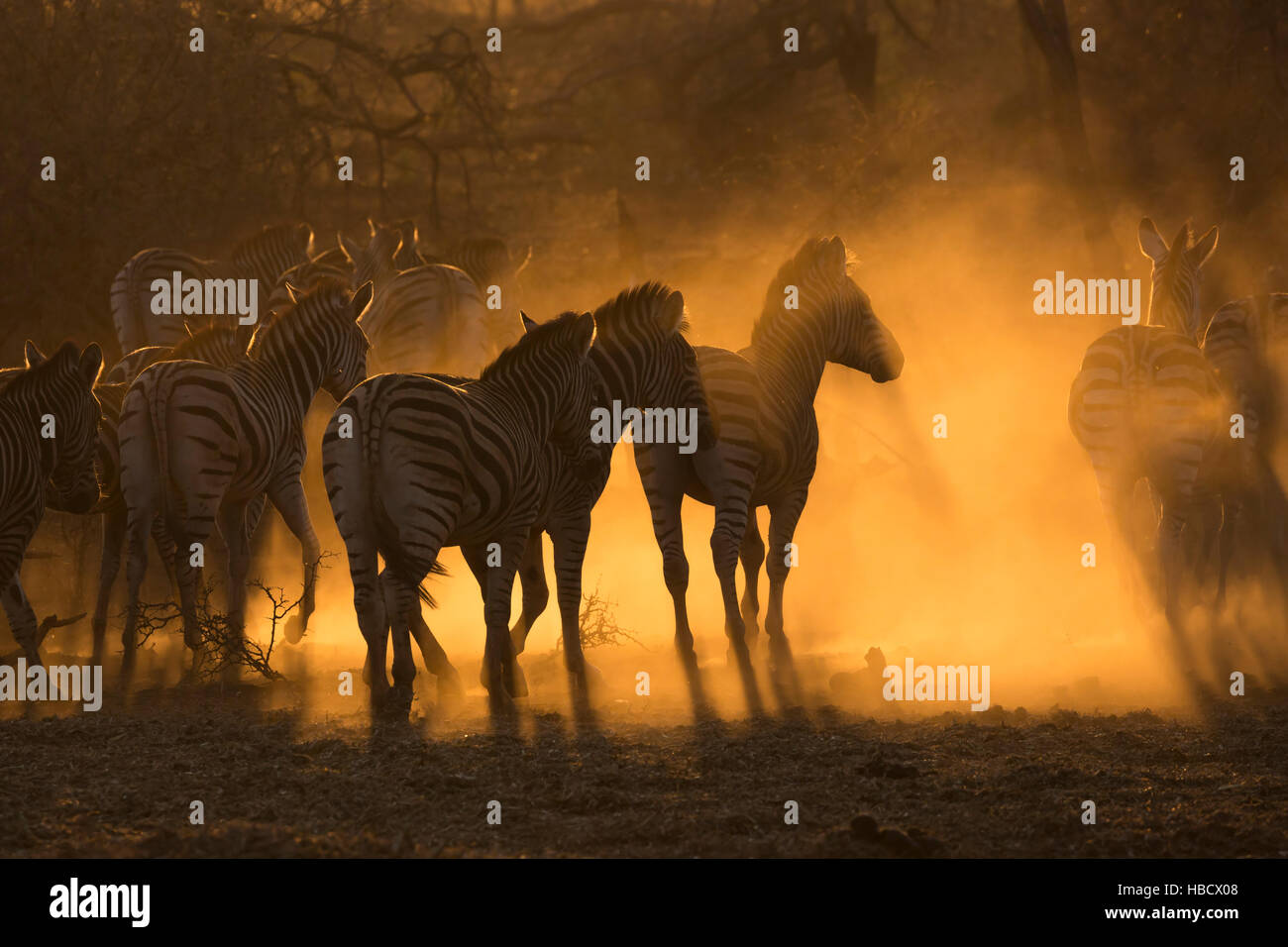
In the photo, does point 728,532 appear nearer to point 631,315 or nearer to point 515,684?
point 631,315

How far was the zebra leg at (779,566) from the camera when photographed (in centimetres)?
948

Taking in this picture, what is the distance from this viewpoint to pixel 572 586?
845 centimetres

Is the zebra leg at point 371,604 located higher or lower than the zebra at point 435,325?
lower

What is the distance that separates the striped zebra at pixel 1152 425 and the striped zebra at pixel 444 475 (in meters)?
4.06

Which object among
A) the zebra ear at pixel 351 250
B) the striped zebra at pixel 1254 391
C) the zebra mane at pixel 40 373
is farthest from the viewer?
the zebra ear at pixel 351 250

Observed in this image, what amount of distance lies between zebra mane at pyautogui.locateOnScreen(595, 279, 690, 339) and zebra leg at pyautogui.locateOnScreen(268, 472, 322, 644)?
2.49 meters

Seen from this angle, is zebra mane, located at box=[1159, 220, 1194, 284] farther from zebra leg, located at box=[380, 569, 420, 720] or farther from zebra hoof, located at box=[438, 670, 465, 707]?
zebra leg, located at box=[380, 569, 420, 720]

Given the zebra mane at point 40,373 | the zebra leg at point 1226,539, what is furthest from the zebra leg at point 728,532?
the zebra leg at point 1226,539

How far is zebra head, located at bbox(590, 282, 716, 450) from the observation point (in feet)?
Result: 28.8

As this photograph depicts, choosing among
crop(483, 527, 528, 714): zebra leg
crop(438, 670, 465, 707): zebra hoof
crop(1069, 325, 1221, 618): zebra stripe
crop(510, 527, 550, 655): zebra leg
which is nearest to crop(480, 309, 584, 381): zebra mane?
crop(483, 527, 528, 714): zebra leg

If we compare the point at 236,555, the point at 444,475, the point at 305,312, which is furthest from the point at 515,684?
the point at 305,312

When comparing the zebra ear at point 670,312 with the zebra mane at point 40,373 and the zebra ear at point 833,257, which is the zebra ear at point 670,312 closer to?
the zebra ear at point 833,257
